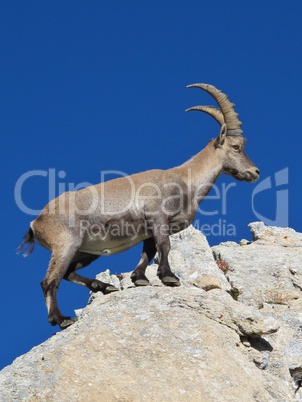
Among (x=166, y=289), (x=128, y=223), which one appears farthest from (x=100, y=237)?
(x=166, y=289)

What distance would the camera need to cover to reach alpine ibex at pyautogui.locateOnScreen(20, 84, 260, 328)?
42.4ft

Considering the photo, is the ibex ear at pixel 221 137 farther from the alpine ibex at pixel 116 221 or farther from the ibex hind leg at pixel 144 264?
the ibex hind leg at pixel 144 264

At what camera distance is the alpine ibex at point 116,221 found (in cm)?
1292

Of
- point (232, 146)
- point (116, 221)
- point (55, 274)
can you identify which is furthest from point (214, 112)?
point (55, 274)

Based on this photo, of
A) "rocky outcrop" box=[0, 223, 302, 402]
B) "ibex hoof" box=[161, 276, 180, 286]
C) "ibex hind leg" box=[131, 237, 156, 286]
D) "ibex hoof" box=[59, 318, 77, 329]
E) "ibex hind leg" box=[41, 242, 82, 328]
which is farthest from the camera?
"ibex hind leg" box=[131, 237, 156, 286]

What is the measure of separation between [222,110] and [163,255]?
3.48m

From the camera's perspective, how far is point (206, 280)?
574 inches

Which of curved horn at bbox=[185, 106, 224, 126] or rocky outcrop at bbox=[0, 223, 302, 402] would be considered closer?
rocky outcrop at bbox=[0, 223, 302, 402]

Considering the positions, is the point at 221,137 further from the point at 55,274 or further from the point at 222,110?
the point at 55,274

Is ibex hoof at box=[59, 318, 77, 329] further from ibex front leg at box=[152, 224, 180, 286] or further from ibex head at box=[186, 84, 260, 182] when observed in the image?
ibex head at box=[186, 84, 260, 182]

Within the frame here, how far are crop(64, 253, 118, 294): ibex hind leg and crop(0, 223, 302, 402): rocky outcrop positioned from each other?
0.42 metres

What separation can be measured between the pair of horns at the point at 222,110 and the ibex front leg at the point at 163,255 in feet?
9.43

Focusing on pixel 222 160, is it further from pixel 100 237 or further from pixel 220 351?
pixel 220 351

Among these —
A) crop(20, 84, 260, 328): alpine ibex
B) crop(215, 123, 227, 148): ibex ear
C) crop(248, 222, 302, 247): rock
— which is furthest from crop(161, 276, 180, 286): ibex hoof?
crop(248, 222, 302, 247): rock
